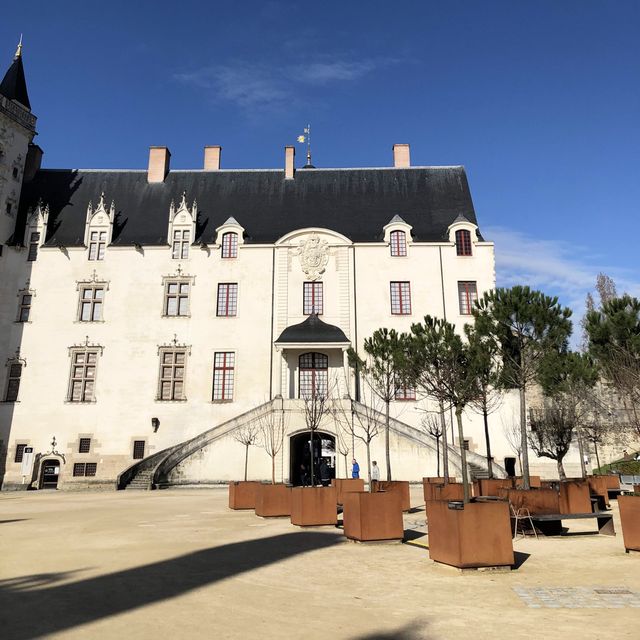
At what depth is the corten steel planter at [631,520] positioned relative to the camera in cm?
867

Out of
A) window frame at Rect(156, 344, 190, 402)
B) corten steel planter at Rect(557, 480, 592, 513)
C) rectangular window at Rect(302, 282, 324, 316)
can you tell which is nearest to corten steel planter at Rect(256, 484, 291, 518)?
corten steel planter at Rect(557, 480, 592, 513)

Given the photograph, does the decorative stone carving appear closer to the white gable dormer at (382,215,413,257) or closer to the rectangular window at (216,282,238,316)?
the white gable dormer at (382,215,413,257)

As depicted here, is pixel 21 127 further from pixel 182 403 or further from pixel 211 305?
pixel 182 403

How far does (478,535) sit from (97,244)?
2859 cm

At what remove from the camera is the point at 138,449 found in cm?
2778

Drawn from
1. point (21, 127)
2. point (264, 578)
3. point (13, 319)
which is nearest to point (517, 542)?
point (264, 578)

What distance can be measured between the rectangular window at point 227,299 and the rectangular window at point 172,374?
3060mm

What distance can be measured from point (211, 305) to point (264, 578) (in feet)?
77.8

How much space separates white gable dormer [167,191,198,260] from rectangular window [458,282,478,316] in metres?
15.4

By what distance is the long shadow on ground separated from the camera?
17.0ft

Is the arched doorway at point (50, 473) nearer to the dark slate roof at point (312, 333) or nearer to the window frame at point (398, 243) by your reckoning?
the dark slate roof at point (312, 333)

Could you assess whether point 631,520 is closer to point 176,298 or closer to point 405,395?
point 405,395

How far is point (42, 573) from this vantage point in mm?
7297

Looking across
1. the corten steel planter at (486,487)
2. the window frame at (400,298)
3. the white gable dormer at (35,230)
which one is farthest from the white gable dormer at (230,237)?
the corten steel planter at (486,487)
